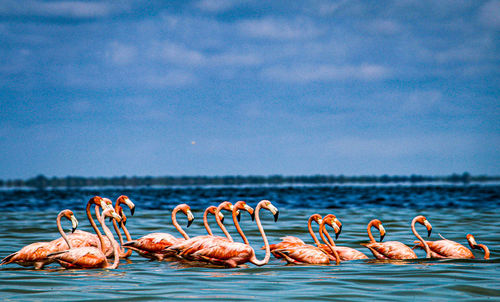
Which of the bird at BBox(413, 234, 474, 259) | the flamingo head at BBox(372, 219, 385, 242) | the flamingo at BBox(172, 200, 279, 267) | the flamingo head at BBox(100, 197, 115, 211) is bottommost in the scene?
the bird at BBox(413, 234, 474, 259)

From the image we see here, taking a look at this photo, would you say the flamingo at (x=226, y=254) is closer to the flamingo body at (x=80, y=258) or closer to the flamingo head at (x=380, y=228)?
the flamingo body at (x=80, y=258)

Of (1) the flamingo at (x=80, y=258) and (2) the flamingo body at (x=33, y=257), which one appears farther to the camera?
(2) the flamingo body at (x=33, y=257)

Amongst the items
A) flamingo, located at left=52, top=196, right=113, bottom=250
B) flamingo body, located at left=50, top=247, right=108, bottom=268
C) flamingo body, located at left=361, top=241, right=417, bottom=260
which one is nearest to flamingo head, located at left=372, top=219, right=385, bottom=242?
flamingo body, located at left=361, top=241, right=417, bottom=260

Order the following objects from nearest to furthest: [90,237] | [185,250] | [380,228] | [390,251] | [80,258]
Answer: [80,258] < [185,250] < [90,237] < [390,251] < [380,228]

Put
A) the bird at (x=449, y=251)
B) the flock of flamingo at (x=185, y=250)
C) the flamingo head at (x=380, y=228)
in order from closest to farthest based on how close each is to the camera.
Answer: the flock of flamingo at (x=185, y=250)
the bird at (x=449, y=251)
the flamingo head at (x=380, y=228)

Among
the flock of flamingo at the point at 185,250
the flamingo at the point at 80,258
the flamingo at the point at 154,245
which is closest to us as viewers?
the flamingo at the point at 80,258

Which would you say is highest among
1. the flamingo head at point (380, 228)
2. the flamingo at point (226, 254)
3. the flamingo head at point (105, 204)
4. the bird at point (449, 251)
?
the flamingo head at point (105, 204)

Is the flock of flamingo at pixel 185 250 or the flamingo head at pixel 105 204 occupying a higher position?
the flamingo head at pixel 105 204

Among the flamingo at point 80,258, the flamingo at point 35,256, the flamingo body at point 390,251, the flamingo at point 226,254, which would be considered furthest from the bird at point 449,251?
the flamingo at point 35,256

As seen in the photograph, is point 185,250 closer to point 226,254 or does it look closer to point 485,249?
point 226,254

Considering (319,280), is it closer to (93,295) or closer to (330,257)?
(330,257)

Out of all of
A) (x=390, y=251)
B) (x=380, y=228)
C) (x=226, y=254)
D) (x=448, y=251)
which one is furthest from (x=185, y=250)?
(x=448, y=251)

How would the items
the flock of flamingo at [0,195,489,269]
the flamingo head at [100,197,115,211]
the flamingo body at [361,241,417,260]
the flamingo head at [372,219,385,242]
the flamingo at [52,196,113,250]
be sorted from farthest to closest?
the flamingo head at [372,219,385,242] → the flamingo body at [361,241,417,260] → the flamingo at [52,196,113,250] → the flamingo head at [100,197,115,211] → the flock of flamingo at [0,195,489,269]

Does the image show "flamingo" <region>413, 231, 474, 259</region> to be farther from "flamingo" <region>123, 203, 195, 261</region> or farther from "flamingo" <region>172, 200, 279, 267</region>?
"flamingo" <region>123, 203, 195, 261</region>
